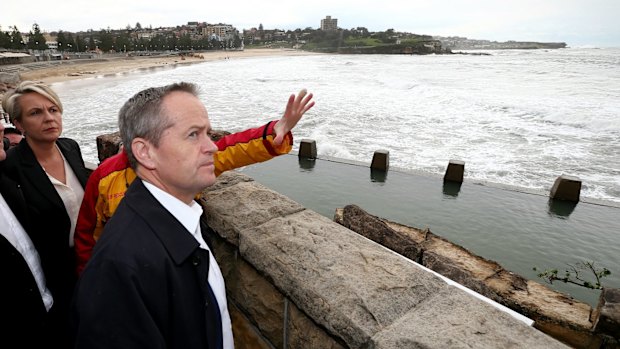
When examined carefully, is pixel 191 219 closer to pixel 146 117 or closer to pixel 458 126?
pixel 146 117

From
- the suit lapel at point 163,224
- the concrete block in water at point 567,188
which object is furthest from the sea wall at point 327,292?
the concrete block in water at point 567,188

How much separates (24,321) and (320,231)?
1502mm

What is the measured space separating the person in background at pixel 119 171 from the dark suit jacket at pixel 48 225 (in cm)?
10

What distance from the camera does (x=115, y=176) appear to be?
1868 millimetres

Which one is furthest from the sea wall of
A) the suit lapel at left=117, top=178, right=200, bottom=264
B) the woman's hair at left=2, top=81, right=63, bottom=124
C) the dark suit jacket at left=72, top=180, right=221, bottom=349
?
the woman's hair at left=2, top=81, right=63, bottom=124

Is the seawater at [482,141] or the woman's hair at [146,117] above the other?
the woman's hair at [146,117]

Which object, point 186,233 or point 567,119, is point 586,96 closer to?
point 567,119

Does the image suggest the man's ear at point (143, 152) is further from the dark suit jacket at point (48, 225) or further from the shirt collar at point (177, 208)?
the dark suit jacket at point (48, 225)

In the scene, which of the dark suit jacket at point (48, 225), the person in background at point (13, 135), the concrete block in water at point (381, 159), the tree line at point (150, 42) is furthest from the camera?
the tree line at point (150, 42)

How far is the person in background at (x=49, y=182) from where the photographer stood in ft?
6.48

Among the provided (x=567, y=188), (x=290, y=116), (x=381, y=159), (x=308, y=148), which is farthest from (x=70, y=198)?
(x=567, y=188)

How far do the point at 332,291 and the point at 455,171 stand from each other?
9.19 m

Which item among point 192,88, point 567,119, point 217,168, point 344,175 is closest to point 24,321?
point 217,168

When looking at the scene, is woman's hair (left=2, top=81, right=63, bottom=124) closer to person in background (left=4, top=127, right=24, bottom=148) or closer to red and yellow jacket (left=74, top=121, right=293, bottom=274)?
person in background (left=4, top=127, right=24, bottom=148)
